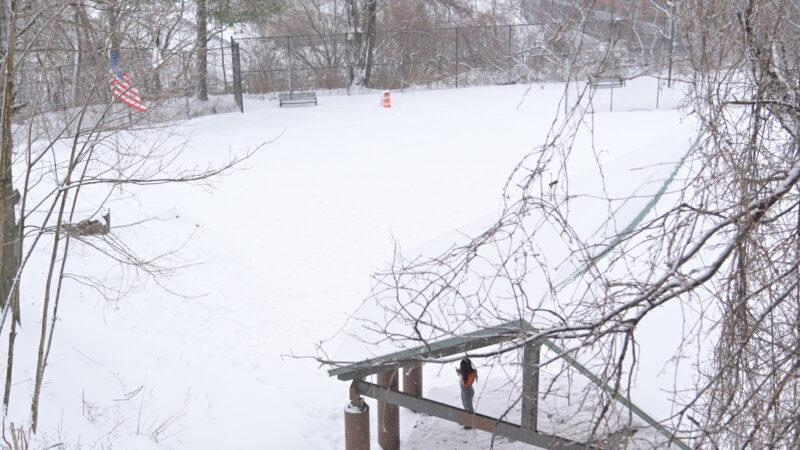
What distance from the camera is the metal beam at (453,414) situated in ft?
16.8

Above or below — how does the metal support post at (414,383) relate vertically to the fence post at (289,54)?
below

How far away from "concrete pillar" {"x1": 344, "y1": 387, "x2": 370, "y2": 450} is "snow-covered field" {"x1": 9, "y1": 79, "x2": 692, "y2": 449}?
3.02 ft

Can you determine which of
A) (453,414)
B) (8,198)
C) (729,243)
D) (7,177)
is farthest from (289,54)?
(729,243)

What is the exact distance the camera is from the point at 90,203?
12.1 meters

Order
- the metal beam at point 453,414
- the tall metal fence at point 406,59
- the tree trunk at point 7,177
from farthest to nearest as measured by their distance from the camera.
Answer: the tall metal fence at point 406,59, the tree trunk at point 7,177, the metal beam at point 453,414

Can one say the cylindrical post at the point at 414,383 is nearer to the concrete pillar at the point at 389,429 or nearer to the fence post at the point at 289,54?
the concrete pillar at the point at 389,429

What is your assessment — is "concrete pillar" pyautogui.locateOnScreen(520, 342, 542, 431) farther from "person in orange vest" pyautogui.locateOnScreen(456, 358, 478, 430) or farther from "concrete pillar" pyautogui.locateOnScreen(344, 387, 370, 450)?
"concrete pillar" pyautogui.locateOnScreen(344, 387, 370, 450)

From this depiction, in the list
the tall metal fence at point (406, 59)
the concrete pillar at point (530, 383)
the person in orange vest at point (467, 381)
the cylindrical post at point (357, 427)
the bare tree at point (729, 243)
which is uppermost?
the tall metal fence at point (406, 59)

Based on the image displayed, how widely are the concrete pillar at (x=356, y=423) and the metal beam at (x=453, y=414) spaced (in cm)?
17

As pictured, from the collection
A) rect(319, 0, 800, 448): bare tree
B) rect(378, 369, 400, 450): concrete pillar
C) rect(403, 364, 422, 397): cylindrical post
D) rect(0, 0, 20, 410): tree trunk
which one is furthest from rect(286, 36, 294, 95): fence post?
rect(319, 0, 800, 448): bare tree

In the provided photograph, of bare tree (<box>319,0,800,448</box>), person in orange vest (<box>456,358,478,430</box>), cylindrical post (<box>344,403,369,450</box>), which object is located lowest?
cylindrical post (<box>344,403,369,450</box>)

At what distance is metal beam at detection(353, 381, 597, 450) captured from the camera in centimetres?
512

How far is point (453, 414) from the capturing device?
553 centimetres

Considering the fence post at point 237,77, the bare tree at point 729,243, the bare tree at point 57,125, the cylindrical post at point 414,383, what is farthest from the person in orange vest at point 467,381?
the fence post at point 237,77
